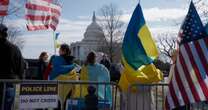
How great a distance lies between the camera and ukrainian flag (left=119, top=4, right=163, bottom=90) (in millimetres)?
9266

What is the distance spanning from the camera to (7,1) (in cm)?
1180

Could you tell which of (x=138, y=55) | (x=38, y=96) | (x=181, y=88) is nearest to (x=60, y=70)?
(x=138, y=55)

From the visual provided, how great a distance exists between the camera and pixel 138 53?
9.31 meters

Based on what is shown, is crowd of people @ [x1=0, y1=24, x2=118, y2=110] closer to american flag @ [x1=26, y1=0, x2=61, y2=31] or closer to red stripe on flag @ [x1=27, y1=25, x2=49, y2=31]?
red stripe on flag @ [x1=27, y1=25, x2=49, y2=31]

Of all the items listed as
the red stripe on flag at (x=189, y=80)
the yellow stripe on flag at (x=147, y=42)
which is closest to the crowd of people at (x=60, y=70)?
the yellow stripe on flag at (x=147, y=42)

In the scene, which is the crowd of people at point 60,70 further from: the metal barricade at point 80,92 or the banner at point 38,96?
the banner at point 38,96

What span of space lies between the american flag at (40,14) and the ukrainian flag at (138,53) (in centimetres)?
343

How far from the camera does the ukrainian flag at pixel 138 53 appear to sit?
9.27m

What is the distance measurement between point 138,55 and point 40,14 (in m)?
3.91

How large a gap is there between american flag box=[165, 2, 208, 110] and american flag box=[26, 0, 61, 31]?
500cm

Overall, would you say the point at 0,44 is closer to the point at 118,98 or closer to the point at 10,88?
the point at 10,88

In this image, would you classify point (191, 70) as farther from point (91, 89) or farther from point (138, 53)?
point (91, 89)

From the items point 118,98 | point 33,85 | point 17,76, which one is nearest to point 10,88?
point 33,85

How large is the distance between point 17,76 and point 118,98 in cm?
192
